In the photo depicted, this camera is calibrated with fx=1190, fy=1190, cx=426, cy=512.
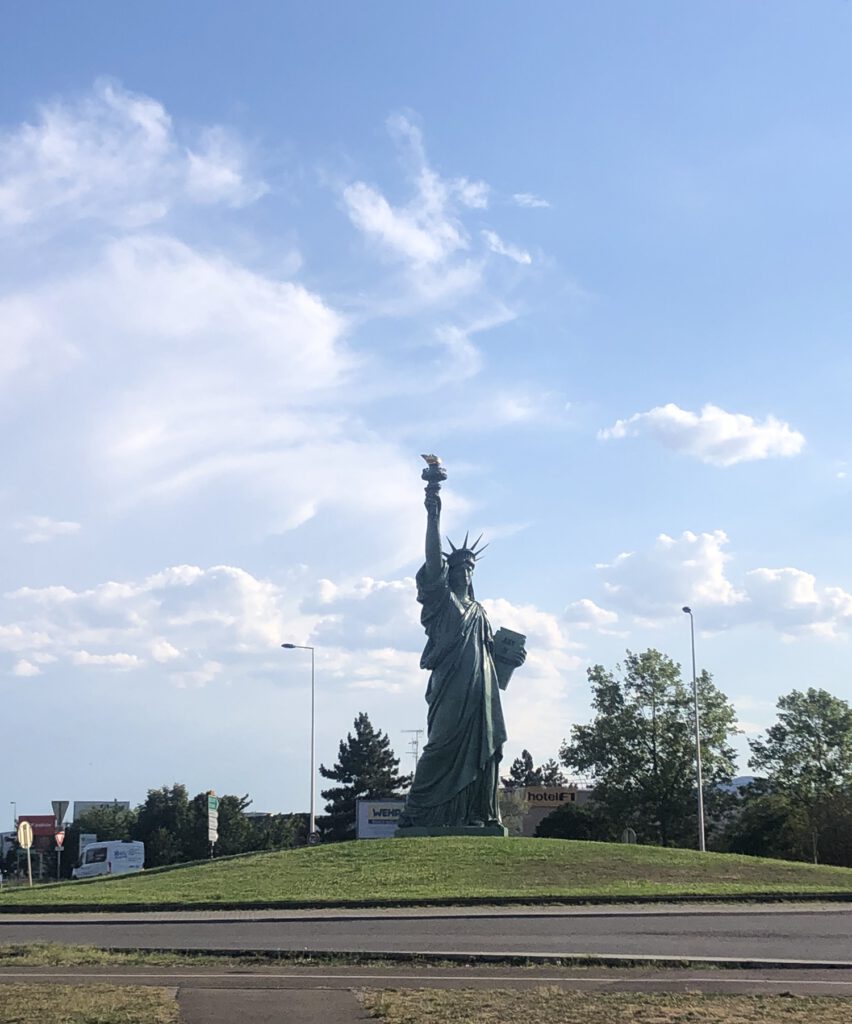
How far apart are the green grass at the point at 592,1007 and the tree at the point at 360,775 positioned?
79532 mm

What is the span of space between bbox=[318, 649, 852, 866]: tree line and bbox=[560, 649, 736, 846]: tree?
0.05 m

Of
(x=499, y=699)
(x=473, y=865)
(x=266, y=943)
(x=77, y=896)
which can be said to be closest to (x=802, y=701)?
(x=499, y=699)

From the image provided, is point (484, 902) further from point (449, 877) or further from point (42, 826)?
point (42, 826)

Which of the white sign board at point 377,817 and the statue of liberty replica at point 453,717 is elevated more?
the statue of liberty replica at point 453,717

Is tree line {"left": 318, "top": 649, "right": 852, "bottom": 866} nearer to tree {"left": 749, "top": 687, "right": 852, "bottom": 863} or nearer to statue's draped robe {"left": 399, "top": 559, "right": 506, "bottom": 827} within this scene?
tree {"left": 749, "top": 687, "right": 852, "bottom": 863}

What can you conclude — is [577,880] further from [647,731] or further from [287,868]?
[647,731]

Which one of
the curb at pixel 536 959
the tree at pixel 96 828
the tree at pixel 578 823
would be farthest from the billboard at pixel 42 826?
the curb at pixel 536 959

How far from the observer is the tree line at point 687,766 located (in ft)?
207

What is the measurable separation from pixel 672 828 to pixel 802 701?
389 inches

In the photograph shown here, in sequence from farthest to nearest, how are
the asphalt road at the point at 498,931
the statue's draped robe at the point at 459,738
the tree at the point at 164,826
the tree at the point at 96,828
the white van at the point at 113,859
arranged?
the tree at the point at 96,828
the tree at the point at 164,826
the white van at the point at 113,859
the statue's draped robe at the point at 459,738
the asphalt road at the point at 498,931

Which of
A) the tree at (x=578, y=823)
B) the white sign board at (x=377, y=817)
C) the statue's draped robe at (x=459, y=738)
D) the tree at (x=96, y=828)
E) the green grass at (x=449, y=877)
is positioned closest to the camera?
the green grass at (x=449, y=877)

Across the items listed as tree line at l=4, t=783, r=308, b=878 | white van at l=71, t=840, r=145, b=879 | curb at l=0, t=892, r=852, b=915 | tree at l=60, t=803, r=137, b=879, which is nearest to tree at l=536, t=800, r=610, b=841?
tree line at l=4, t=783, r=308, b=878

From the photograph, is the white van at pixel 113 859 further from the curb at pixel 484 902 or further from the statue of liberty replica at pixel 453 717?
the curb at pixel 484 902

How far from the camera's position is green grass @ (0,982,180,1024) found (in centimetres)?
1016
